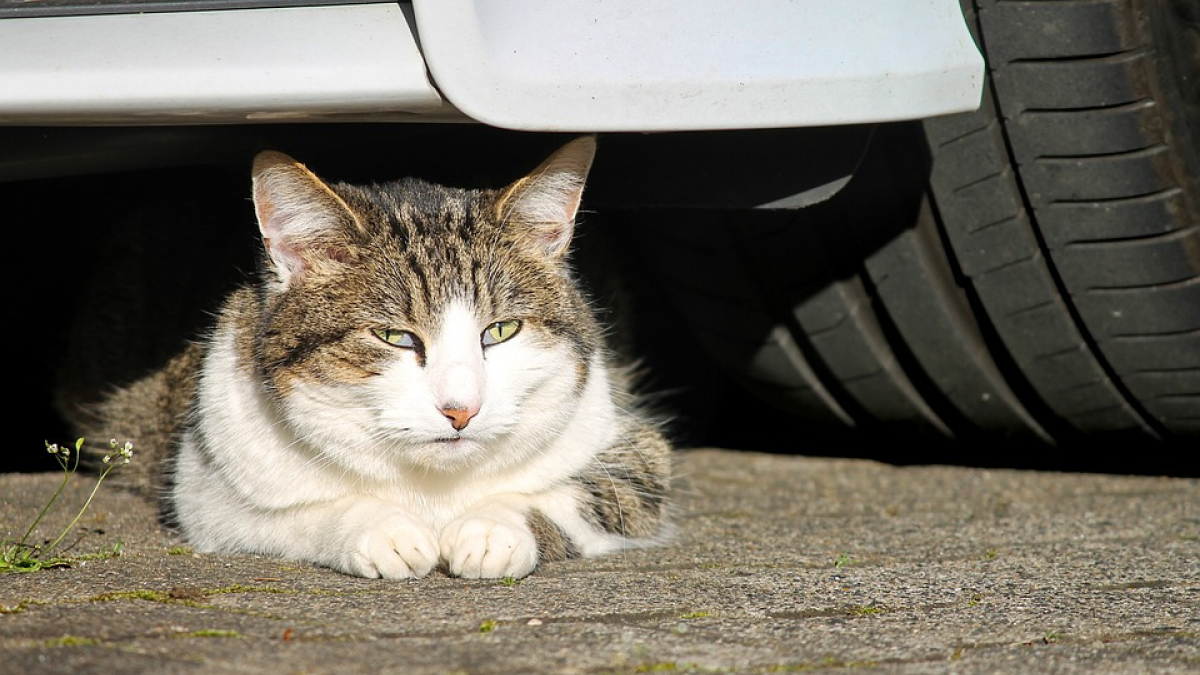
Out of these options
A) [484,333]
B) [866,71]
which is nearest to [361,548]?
[484,333]

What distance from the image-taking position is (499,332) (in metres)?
2.59

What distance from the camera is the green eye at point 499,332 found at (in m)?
2.56

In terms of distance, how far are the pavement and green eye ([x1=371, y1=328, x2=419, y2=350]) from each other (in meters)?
0.43

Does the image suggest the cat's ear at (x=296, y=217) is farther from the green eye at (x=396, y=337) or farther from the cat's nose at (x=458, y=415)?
the cat's nose at (x=458, y=415)

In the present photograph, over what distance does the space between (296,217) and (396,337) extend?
0.98 ft

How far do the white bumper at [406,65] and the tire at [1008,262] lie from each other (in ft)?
2.59

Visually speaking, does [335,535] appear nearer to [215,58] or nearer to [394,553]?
[394,553]

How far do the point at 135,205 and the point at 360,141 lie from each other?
4.11 feet

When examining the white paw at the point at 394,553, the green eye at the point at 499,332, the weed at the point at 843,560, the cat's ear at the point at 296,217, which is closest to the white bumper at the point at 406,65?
the cat's ear at the point at 296,217

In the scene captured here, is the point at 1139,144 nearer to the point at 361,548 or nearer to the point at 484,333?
the point at 484,333

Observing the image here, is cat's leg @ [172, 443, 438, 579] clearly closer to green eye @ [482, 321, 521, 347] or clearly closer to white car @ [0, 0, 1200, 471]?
green eye @ [482, 321, 521, 347]

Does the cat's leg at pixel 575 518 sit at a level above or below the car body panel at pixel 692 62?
below

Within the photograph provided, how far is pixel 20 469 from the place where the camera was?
11.9 ft

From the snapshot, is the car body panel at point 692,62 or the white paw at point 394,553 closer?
the car body panel at point 692,62
